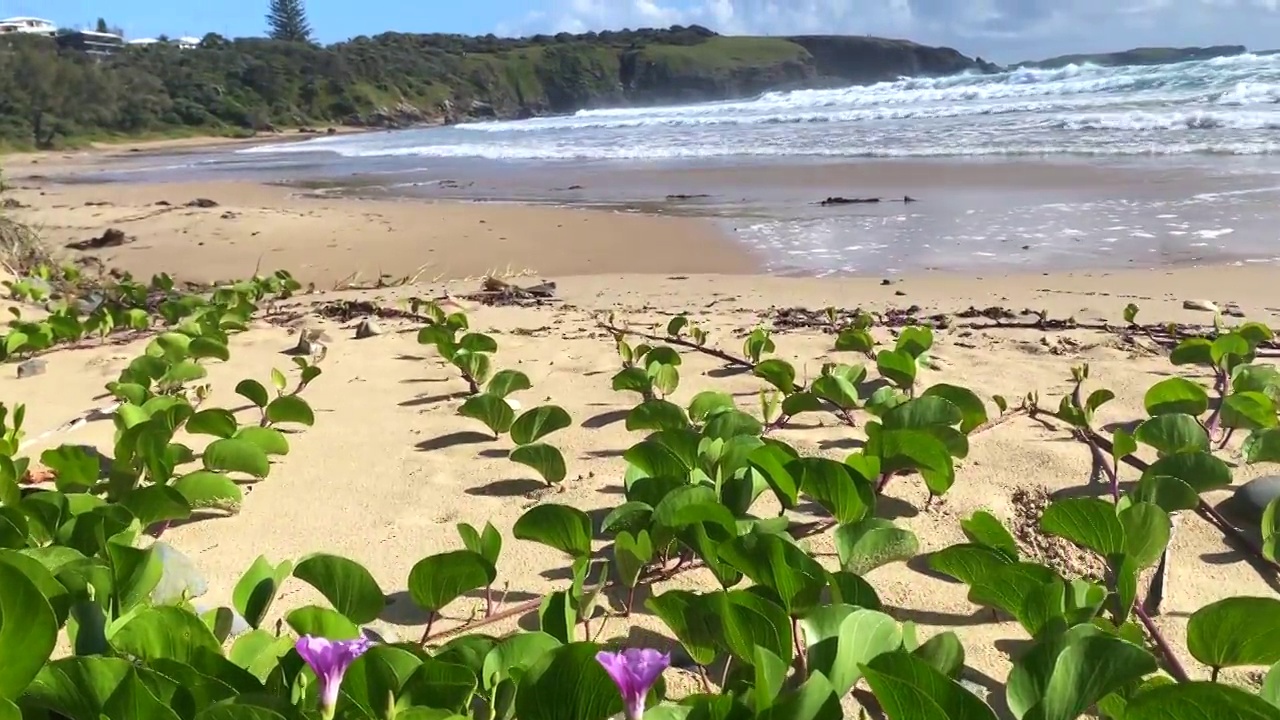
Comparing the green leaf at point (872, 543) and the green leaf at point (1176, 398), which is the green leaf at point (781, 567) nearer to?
the green leaf at point (872, 543)

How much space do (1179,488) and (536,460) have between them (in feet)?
3.21

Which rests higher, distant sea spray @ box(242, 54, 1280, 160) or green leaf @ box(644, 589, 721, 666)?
distant sea spray @ box(242, 54, 1280, 160)

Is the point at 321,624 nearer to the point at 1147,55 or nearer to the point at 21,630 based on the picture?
the point at 21,630

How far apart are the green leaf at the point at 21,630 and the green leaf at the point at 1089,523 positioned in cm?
101

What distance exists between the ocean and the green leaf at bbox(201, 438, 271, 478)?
12.0 feet

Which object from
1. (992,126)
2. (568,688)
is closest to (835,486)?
(568,688)

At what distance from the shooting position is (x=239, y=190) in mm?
12195

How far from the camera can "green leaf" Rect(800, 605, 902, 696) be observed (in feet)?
2.89

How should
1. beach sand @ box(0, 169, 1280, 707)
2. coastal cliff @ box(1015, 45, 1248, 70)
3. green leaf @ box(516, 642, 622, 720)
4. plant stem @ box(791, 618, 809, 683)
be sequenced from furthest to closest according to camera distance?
1. coastal cliff @ box(1015, 45, 1248, 70)
2. beach sand @ box(0, 169, 1280, 707)
3. plant stem @ box(791, 618, 809, 683)
4. green leaf @ box(516, 642, 622, 720)

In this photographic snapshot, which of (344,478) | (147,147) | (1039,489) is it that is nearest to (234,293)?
(344,478)

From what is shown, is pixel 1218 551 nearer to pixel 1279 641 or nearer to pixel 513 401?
pixel 1279 641

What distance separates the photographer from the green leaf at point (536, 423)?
6.18 feet

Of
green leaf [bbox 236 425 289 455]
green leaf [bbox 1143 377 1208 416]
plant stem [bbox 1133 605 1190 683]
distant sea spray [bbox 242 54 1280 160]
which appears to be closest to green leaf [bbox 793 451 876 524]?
plant stem [bbox 1133 605 1190 683]

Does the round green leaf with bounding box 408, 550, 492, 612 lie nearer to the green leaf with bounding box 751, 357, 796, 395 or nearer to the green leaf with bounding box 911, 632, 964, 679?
the green leaf with bounding box 911, 632, 964, 679
